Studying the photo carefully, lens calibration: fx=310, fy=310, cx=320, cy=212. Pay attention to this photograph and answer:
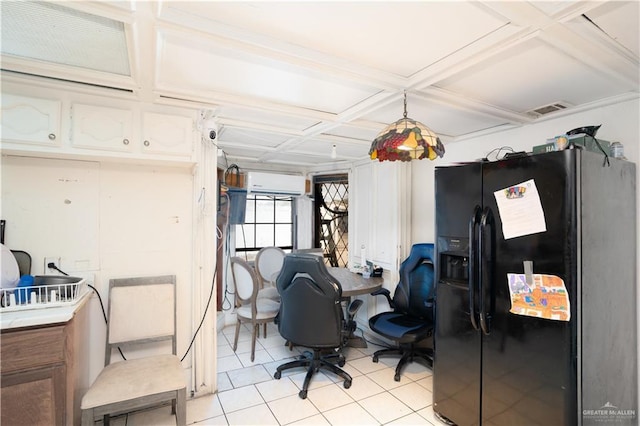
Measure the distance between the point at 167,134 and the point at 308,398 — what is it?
228 centimetres

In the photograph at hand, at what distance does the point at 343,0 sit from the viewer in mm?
1190

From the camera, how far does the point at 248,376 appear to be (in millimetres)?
2836

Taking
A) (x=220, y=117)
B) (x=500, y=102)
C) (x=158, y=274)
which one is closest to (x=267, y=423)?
(x=158, y=274)

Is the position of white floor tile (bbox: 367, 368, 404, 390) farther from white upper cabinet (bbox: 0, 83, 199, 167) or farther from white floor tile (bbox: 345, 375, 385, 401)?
white upper cabinet (bbox: 0, 83, 199, 167)

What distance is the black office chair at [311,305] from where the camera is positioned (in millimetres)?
2512

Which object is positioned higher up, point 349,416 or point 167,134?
point 167,134

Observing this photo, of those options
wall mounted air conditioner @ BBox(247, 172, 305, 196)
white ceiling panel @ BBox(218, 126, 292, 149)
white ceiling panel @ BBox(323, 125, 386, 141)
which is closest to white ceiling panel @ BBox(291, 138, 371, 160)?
white ceiling panel @ BBox(323, 125, 386, 141)

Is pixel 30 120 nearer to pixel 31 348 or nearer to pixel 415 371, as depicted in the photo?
pixel 31 348

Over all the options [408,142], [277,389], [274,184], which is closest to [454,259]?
[408,142]

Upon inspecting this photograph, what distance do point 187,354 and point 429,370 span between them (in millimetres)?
2229

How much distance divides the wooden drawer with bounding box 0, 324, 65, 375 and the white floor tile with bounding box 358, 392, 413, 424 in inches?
79.4

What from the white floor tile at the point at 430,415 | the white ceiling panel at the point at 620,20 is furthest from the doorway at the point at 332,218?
the white ceiling panel at the point at 620,20

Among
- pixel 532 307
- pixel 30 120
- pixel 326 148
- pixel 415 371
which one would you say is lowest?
pixel 415 371

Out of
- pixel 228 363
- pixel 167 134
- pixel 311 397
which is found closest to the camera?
pixel 167 134
